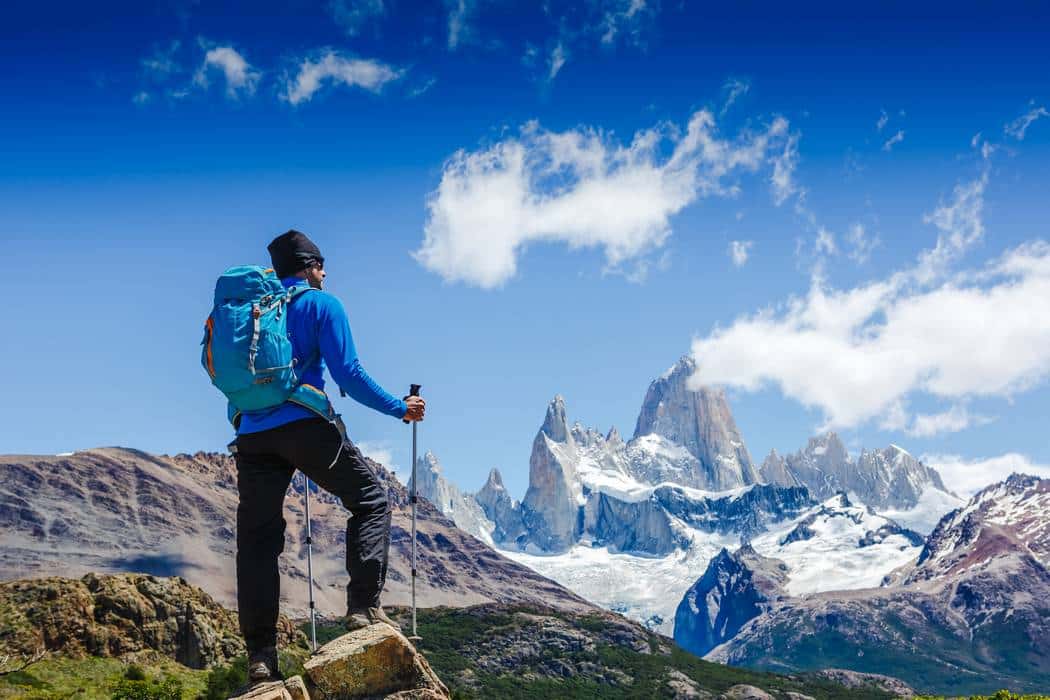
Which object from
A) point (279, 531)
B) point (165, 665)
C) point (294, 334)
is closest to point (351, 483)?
point (279, 531)

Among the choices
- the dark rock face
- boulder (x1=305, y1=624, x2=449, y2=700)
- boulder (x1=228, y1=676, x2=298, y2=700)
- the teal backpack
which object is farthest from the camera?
the dark rock face

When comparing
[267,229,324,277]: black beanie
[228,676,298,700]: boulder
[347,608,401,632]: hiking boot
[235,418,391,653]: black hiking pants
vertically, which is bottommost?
[228,676,298,700]: boulder

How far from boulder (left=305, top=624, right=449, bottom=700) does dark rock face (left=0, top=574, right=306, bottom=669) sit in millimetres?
70833

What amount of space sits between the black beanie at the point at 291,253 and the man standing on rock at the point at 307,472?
29 cm

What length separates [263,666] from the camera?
10148 millimetres

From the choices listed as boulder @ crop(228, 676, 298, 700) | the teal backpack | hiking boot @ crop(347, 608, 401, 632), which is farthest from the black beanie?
boulder @ crop(228, 676, 298, 700)

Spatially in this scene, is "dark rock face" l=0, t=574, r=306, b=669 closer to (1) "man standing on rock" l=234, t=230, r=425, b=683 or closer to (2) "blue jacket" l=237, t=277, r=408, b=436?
(1) "man standing on rock" l=234, t=230, r=425, b=683

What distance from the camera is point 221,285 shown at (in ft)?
32.7

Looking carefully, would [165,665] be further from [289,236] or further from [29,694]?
[289,236]

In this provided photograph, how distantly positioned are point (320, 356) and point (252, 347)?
863 mm

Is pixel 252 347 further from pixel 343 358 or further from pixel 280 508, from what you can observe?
pixel 280 508

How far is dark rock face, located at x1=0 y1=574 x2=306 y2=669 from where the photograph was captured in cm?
7844

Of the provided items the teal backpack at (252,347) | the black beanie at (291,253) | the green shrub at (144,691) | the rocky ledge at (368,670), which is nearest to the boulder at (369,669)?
the rocky ledge at (368,670)

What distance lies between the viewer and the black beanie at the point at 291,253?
10797 mm
